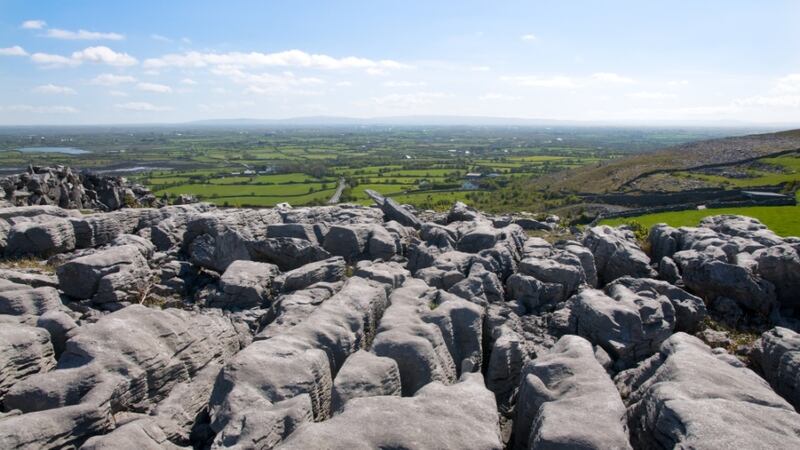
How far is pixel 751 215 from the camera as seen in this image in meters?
64.9

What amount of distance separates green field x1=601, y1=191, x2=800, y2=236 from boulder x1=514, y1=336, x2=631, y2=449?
1904 inches

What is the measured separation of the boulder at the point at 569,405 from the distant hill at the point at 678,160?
109737 mm

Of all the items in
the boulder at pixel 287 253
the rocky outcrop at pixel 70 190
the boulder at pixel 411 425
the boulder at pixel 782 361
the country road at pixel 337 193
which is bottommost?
the country road at pixel 337 193

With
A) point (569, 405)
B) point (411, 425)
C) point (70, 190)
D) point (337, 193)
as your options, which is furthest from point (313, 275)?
point (337, 193)

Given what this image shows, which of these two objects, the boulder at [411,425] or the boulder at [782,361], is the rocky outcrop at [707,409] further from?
the boulder at [411,425]

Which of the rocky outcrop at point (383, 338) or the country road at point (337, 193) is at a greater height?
the rocky outcrop at point (383, 338)

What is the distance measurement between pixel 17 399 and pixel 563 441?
61.2ft

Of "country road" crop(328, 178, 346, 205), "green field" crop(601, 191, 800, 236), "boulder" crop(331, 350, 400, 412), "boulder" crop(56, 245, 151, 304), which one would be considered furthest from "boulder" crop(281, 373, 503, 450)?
"country road" crop(328, 178, 346, 205)

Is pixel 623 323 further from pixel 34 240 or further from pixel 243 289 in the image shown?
pixel 34 240

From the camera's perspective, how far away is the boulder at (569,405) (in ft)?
48.4

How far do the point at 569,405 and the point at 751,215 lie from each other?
6422cm

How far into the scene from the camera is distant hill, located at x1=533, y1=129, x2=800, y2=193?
128 meters

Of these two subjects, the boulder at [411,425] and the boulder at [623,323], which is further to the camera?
the boulder at [623,323]

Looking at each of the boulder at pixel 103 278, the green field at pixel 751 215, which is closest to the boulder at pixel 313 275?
the boulder at pixel 103 278
